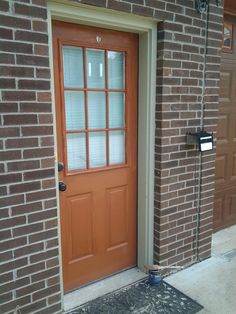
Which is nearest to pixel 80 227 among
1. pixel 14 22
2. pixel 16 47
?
pixel 16 47

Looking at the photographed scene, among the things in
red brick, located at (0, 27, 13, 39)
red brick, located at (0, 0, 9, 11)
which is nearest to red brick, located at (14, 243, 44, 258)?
red brick, located at (0, 27, 13, 39)

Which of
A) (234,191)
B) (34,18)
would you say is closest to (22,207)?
(34,18)

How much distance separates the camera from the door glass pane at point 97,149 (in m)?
2.36

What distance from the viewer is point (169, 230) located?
8.57 feet

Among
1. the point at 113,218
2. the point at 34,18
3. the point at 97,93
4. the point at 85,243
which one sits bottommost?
the point at 85,243

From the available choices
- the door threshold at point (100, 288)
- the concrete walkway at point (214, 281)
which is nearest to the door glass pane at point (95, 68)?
the door threshold at point (100, 288)

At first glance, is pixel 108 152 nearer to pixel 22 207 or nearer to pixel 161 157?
pixel 161 157

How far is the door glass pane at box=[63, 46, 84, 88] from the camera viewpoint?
212cm

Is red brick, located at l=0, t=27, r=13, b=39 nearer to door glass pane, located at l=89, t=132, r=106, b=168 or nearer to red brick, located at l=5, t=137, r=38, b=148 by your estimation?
red brick, located at l=5, t=137, r=38, b=148

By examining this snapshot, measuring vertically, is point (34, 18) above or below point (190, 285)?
above

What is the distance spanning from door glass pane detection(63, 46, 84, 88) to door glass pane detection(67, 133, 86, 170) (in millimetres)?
408

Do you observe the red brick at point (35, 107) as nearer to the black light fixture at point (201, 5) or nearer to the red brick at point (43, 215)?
the red brick at point (43, 215)

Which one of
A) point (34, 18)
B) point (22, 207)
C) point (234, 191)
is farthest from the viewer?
point (234, 191)

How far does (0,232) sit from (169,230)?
4.92ft
